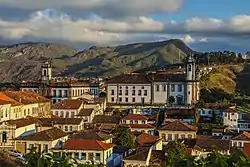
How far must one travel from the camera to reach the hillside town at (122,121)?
3172cm

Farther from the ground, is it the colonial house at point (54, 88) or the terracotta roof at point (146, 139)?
the colonial house at point (54, 88)

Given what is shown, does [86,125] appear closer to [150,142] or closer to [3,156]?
[150,142]

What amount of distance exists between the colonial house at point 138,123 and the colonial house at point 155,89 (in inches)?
511

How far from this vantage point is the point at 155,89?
198 ft

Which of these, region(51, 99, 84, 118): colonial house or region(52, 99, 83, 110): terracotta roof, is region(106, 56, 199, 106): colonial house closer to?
region(52, 99, 83, 110): terracotta roof

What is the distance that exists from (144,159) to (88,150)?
12.6 ft

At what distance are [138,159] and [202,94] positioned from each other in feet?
118

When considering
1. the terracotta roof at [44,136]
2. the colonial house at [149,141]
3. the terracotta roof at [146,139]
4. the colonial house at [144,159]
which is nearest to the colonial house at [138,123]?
the colonial house at [149,141]

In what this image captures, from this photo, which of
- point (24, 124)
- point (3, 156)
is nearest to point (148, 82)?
point (24, 124)

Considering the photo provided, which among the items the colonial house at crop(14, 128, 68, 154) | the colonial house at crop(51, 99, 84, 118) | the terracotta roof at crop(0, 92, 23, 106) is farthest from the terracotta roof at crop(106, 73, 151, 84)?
the colonial house at crop(14, 128, 68, 154)

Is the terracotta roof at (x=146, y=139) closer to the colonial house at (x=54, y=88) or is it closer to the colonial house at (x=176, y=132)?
the colonial house at (x=176, y=132)

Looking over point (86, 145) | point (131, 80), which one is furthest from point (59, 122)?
point (131, 80)

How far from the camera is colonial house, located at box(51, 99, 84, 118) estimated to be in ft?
164

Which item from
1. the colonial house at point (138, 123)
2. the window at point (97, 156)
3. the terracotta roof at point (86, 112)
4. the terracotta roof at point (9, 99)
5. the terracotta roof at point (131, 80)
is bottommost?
the window at point (97, 156)
